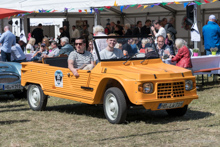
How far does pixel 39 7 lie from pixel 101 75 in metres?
13.3

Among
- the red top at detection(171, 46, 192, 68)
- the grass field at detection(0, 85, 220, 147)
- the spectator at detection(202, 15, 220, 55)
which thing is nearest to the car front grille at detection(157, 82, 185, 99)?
the grass field at detection(0, 85, 220, 147)

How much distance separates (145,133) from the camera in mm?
6277

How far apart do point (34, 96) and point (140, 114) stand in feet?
7.26

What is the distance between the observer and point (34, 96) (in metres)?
8.72

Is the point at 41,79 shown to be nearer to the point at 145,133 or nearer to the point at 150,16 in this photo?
the point at 145,133

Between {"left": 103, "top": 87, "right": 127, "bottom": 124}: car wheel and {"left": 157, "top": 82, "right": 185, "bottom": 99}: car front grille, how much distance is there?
22.7 inches

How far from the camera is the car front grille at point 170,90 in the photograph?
6.74m

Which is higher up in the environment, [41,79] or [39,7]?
[39,7]

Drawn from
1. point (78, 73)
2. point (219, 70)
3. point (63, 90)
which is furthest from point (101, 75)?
point (219, 70)

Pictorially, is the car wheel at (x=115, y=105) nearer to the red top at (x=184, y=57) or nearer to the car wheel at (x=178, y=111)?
the car wheel at (x=178, y=111)

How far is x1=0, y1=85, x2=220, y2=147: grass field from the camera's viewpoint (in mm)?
5797

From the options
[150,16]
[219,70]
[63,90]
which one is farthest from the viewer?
[150,16]

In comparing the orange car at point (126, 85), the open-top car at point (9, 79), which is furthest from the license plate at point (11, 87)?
the orange car at point (126, 85)

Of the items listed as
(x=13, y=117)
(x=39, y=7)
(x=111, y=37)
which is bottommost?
(x=13, y=117)
